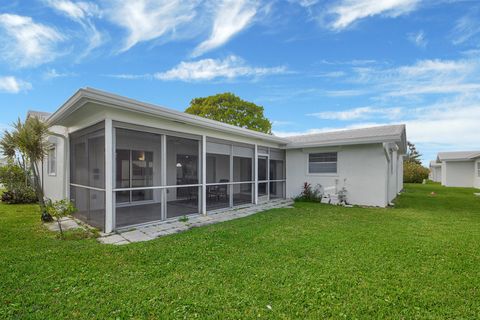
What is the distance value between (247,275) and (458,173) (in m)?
27.2

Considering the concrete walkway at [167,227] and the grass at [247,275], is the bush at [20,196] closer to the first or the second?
the grass at [247,275]

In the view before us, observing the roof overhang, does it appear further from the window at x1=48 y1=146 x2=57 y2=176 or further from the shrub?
the shrub

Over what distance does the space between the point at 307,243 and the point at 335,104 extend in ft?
38.9

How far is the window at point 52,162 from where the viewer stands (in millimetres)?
8617

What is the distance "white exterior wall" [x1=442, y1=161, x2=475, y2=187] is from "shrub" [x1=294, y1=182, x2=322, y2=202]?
19860 millimetres

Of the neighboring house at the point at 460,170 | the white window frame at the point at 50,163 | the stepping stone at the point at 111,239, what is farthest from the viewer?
the neighboring house at the point at 460,170

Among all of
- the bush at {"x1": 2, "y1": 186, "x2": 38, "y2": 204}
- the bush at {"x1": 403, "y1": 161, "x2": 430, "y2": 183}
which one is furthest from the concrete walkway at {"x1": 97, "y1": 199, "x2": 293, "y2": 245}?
the bush at {"x1": 403, "y1": 161, "x2": 430, "y2": 183}

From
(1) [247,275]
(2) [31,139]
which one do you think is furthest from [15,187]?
(1) [247,275]

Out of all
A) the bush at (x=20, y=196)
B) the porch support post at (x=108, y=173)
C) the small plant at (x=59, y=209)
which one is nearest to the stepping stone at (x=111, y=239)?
the porch support post at (x=108, y=173)

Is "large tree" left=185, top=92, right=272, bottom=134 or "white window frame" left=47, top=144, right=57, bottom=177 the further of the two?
"large tree" left=185, top=92, right=272, bottom=134

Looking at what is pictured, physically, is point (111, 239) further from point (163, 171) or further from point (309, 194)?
point (309, 194)

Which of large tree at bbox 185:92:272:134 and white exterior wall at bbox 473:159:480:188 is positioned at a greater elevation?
large tree at bbox 185:92:272:134

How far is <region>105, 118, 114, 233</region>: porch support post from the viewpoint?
5164 mm

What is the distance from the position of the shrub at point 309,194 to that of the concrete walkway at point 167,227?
3224mm
